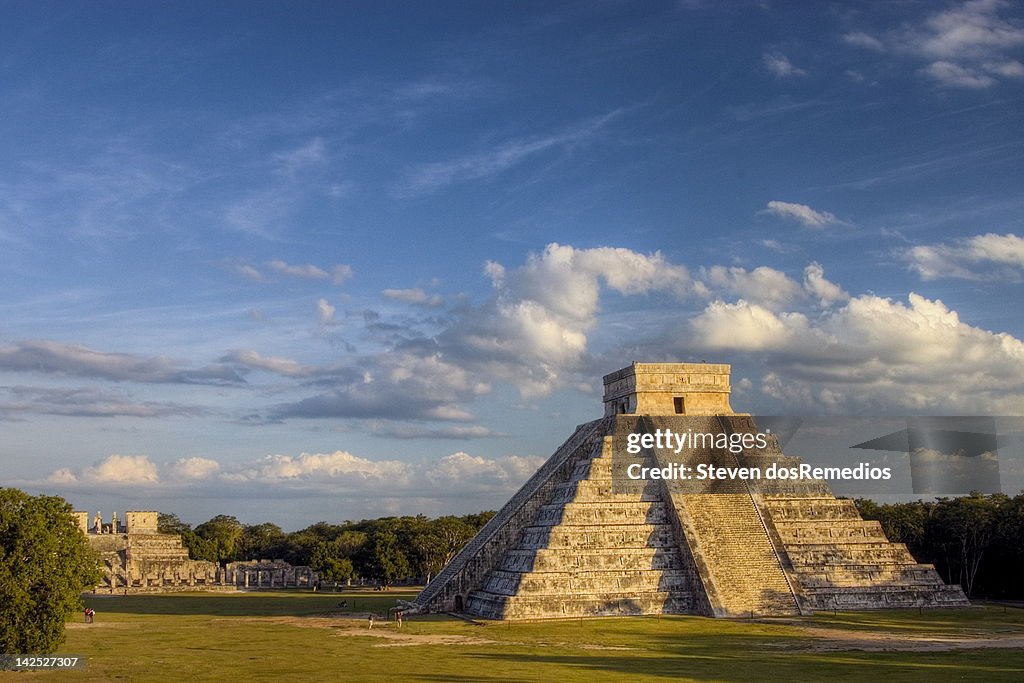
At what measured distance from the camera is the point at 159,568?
81.6 meters

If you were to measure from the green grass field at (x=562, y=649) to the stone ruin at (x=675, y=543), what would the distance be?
1.37 m

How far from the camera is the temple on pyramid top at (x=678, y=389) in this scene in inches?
1973

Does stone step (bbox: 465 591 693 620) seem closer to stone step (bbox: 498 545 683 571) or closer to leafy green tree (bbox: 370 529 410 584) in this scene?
stone step (bbox: 498 545 683 571)

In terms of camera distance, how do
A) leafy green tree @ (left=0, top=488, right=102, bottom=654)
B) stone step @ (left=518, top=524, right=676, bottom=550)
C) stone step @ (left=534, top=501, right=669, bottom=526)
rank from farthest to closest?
stone step @ (left=534, top=501, right=669, bottom=526)
stone step @ (left=518, top=524, right=676, bottom=550)
leafy green tree @ (left=0, top=488, right=102, bottom=654)

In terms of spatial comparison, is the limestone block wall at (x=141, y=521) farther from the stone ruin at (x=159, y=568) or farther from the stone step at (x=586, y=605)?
the stone step at (x=586, y=605)

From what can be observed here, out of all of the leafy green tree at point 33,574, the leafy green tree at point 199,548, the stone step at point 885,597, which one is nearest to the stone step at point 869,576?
the stone step at point 885,597

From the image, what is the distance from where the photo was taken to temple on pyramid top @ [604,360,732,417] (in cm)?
5012

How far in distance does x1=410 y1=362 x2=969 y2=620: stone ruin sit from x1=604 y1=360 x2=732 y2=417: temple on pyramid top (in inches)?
2.3

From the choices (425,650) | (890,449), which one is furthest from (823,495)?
(425,650)

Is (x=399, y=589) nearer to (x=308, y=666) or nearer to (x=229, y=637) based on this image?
(x=229, y=637)

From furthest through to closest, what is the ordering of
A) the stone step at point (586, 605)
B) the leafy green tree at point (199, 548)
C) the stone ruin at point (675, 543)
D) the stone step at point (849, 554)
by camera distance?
the leafy green tree at point (199, 548) < the stone step at point (849, 554) < the stone ruin at point (675, 543) < the stone step at point (586, 605)

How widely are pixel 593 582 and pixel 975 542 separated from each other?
94.5 ft

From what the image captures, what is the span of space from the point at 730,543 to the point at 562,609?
26.7ft

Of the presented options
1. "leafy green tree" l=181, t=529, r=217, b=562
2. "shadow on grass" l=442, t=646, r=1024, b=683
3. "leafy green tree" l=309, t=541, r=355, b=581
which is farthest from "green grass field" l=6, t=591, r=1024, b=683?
"leafy green tree" l=181, t=529, r=217, b=562
